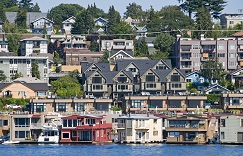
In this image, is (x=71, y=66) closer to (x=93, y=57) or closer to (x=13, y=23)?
(x=93, y=57)

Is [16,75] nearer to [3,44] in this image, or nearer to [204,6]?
[3,44]

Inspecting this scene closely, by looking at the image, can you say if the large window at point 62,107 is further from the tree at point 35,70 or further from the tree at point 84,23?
the tree at point 84,23

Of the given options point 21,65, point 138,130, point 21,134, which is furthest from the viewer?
point 21,65

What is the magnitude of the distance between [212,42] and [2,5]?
43912 millimetres

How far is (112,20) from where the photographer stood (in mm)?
122750

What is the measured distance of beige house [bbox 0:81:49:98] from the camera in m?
94.5

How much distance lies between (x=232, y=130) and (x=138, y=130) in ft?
23.3

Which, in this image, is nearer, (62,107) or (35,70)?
(62,107)

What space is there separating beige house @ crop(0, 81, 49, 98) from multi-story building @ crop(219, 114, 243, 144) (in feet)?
73.6

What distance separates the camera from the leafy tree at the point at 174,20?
120062 mm

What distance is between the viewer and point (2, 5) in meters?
142

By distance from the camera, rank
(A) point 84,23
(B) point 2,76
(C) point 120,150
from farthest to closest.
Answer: (A) point 84,23 < (B) point 2,76 < (C) point 120,150

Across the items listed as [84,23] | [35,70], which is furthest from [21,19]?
[35,70]

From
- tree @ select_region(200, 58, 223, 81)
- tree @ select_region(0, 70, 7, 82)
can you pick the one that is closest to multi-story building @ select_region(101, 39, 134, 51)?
tree @ select_region(200, 58, 223, 81)
